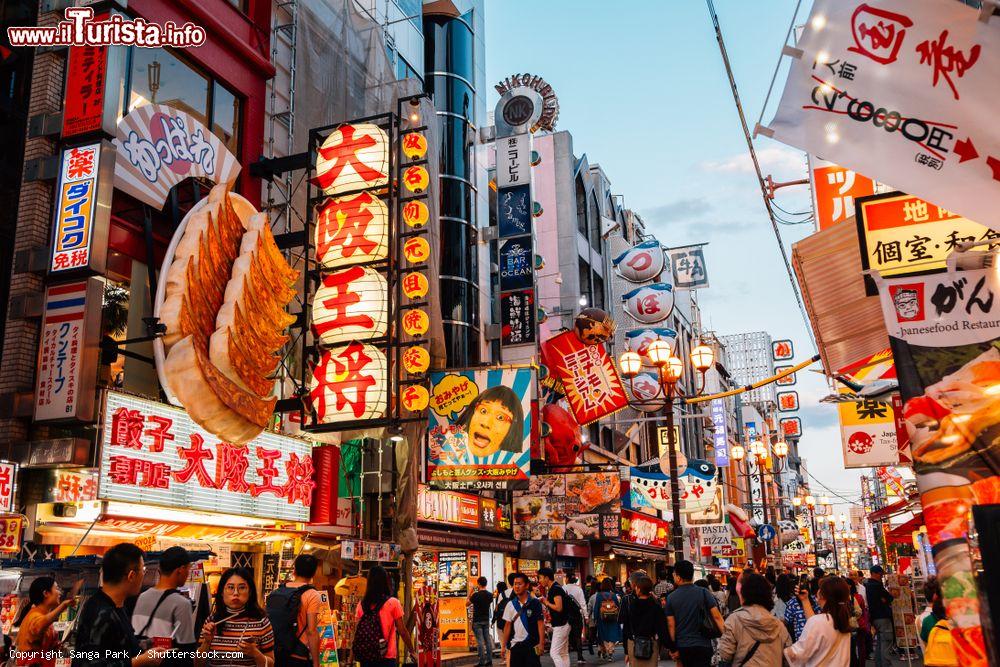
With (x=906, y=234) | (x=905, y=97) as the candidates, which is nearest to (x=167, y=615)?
(x=905, y=97)

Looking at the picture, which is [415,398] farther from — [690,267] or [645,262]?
[690,267]

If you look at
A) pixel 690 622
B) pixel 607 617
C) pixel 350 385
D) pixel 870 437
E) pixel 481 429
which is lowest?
pixel 607 617

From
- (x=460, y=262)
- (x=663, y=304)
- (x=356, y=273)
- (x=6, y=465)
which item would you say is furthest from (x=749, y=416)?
(x=6, y=465)

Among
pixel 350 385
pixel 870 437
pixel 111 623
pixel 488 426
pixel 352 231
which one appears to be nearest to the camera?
pixel 111 623

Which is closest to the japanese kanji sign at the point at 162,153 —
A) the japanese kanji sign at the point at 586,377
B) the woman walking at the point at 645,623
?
the woman walking at the point at 645,623

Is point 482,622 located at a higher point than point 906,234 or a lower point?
lower

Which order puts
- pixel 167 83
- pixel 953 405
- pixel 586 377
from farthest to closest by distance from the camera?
pixel 586 377 → pixel 167 83 → pixel 953 405

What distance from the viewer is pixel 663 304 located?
133ft

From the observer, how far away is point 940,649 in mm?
7090

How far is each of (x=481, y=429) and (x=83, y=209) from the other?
1092cm

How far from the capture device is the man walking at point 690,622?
34.8ft

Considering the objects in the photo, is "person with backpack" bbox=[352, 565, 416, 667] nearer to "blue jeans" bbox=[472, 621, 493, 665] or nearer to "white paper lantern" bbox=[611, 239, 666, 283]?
"blue jeans" bbox=[472, 621, 493, 665]

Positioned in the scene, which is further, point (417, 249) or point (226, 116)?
point (417, 249)

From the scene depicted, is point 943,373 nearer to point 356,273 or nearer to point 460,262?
point 356,273
